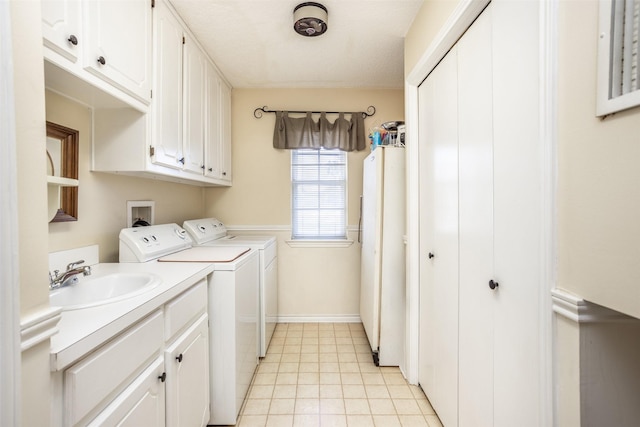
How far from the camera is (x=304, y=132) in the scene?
2.96 meters

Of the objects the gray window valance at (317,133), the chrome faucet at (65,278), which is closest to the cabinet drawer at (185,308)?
the chrome faucet at (65,278)

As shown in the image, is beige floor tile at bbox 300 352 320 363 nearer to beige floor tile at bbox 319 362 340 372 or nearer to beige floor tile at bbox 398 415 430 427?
beige floor tile at bbox 319 362 340 372

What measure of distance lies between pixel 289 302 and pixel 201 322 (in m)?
1.74

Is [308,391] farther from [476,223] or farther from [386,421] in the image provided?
[476,223]

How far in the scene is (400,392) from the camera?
1889 millimetres

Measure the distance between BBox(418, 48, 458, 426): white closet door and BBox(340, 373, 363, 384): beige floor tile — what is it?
17.1 inches

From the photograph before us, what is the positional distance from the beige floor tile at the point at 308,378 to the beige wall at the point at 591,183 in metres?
1.76

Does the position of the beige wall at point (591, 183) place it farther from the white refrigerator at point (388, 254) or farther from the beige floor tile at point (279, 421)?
the beige floor tile at point (279, 421)

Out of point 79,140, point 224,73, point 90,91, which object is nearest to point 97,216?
point 79,140

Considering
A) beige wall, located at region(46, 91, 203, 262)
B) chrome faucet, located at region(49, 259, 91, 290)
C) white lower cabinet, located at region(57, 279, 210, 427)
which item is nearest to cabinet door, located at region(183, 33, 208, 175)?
beige wall, located at region(46, 91, 203, 262)

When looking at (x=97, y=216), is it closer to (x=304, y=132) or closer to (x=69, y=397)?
(x=69, y=397)

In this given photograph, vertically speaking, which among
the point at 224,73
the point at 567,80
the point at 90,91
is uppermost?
the point at 224,73

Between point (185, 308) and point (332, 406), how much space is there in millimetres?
1162

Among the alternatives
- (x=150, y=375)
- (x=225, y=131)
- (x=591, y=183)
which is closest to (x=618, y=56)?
(x=591, y=183)
